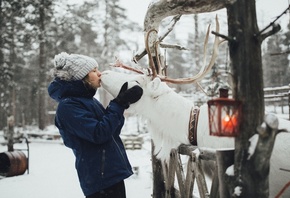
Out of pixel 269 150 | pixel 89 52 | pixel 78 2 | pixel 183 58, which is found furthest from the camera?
pixel 183 58

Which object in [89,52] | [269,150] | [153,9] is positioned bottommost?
[269,150]

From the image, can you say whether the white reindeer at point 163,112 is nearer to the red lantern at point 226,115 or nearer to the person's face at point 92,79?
the person's face at point 92,79

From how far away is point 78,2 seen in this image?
69.7 feet

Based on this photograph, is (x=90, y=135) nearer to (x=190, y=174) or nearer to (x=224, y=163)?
(x=224, y=163)

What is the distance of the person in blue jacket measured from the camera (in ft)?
6.81

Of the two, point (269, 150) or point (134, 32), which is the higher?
point (134, 32)

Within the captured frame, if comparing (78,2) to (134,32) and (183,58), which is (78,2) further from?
(183,58)

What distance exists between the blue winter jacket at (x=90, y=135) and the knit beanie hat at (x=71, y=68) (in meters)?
0.05

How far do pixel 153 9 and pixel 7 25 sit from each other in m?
19.9

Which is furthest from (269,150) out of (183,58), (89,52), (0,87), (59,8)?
(183,58)

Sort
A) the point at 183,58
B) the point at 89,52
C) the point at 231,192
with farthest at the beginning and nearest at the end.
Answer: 1. the point at 183,58
2. the point at 89,52
3. the point at 231,192

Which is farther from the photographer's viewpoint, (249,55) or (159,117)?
(159,117)

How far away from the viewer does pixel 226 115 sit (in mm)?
1586

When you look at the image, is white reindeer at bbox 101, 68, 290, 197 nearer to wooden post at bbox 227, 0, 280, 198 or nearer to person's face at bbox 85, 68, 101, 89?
person's face at bbox 85, 68, 101, 89
